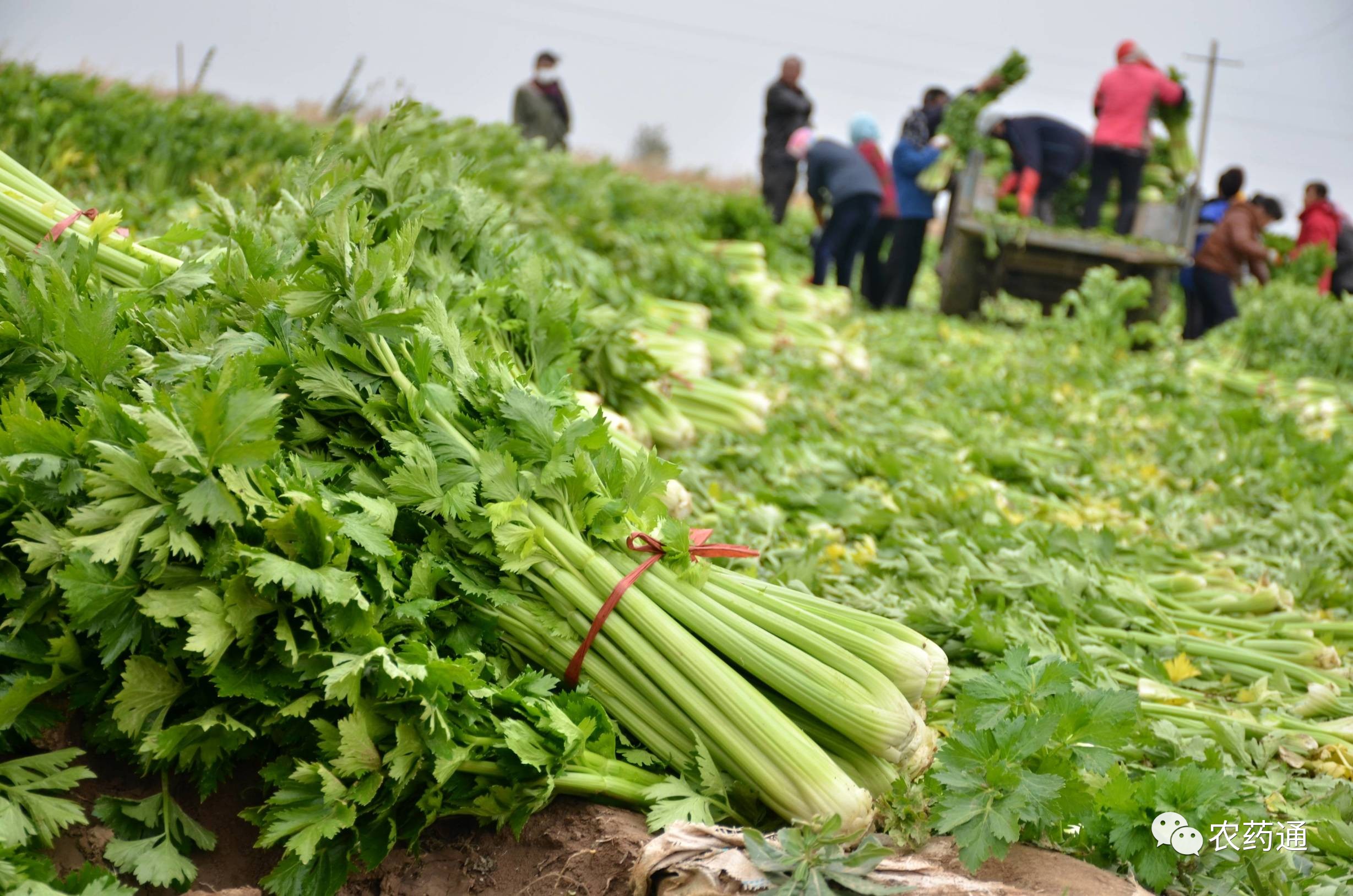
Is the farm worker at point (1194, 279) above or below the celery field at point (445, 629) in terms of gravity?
above

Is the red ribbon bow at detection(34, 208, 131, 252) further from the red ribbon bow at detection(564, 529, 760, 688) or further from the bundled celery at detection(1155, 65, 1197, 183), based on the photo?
the bundled celery at detection(1155, 65, 1197, 183)

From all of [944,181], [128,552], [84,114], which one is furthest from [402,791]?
[944,181]

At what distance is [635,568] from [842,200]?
9.35 m

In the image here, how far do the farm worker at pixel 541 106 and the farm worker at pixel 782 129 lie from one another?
3.09 m

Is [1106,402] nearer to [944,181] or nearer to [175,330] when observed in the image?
[944,181]

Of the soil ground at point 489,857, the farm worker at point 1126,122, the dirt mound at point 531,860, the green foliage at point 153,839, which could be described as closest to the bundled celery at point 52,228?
the soil ground at point 489,857

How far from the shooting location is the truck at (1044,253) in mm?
10531

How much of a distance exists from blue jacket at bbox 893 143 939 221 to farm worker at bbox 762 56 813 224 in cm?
196

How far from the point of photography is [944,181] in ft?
38.3

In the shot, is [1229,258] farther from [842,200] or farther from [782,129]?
[782,129]

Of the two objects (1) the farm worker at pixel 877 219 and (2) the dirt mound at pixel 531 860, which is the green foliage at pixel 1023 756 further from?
(1) the farm worker at pixel 877 219

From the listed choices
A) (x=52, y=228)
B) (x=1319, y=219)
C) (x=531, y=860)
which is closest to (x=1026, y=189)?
(x=1319, y=219)

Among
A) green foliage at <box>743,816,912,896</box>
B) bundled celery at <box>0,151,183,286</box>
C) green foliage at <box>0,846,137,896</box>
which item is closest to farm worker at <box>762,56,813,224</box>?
bundled celery at <box>0,151,183,286</box>

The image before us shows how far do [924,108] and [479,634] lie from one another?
11642mm
